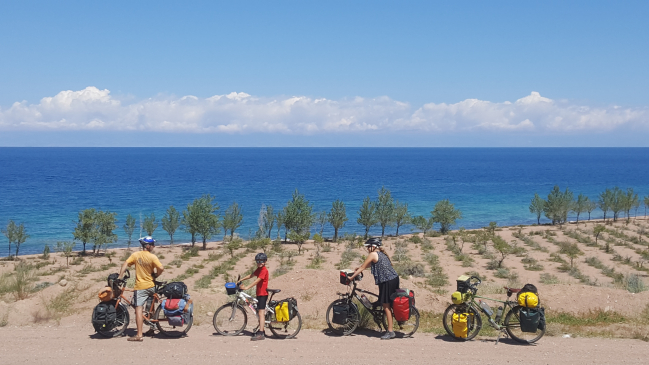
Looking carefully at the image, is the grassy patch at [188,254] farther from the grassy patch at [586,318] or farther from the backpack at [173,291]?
the grassy patch at [586,318]

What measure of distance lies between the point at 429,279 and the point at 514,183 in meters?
96.6

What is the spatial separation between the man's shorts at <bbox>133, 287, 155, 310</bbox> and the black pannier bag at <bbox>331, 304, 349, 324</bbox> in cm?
346

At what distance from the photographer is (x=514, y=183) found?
362ft

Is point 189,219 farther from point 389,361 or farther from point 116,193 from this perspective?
point 116,193

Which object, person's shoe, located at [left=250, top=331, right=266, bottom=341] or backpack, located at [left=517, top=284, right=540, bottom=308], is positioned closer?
backpack, located at [left=517, top=284, right=540, bottom=308]

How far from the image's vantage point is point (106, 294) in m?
8.91

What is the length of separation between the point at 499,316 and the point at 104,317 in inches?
288

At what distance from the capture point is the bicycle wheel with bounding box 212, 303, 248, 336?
9266 millimetres

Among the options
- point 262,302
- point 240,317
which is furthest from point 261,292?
point 240,317

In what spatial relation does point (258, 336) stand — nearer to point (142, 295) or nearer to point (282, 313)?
point (282, 313)

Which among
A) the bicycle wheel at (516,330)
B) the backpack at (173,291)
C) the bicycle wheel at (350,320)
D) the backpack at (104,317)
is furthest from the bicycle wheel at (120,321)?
the bicycle wheel at (516,330)

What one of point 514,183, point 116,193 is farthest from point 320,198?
point 514,183

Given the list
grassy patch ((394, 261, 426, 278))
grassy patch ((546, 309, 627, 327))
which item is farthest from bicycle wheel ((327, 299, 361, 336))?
grassy patch ((394, 261, 426, 278))

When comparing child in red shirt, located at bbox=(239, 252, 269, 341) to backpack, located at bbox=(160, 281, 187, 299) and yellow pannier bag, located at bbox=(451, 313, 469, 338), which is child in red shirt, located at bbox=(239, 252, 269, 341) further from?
yellow pannier bag, located at bbox=(451, 313, 469, 338)
